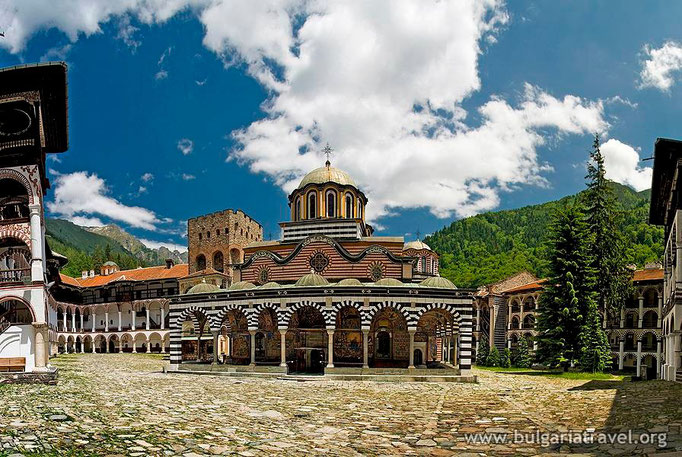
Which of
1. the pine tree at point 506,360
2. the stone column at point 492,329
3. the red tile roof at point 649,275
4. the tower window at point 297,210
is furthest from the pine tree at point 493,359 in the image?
the tower window at point 297,210

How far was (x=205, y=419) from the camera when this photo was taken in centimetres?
1246

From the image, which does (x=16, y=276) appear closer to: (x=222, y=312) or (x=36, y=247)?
(x=36, y=247)

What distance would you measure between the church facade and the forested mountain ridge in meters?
32.5

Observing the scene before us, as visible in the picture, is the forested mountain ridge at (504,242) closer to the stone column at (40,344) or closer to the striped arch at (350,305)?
the striped arch at (350,305)

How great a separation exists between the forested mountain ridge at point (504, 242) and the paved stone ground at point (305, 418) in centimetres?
4570

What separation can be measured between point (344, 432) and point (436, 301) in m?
15.5

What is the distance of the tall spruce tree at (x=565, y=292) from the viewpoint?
1314 inches

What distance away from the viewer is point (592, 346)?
3381 centimetres

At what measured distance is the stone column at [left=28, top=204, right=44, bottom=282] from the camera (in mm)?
20312

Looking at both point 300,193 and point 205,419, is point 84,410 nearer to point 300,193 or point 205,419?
point 205,419

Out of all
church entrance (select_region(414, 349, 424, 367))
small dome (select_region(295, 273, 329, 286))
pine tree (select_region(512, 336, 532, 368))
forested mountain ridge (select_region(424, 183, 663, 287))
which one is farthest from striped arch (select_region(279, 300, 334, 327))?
forested mountain ridge (select_region(424, 183, 663, 287))

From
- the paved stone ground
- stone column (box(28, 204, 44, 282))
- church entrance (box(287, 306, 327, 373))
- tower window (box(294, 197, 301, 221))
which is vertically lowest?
church entrance (box(287, 306, 327, 373))

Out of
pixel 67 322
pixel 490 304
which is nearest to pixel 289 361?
pixel 490 304

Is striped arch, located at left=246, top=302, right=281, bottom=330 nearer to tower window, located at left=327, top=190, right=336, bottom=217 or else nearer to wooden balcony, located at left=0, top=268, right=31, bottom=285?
wooden balcony, located at left=0, top=268, right=31, bottom=285
